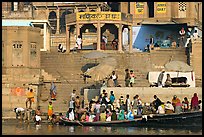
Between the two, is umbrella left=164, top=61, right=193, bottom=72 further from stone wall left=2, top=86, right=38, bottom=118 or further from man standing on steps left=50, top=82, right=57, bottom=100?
stone wall left=2, top=86, right=38, bottom=118

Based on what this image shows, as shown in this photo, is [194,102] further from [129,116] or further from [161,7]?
[161,7]

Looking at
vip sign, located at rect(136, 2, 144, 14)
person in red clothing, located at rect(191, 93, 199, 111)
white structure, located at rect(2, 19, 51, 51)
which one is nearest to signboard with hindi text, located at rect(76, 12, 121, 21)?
white structure, located at rect(2, 19, 51, 51)

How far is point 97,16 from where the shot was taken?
3903 cm

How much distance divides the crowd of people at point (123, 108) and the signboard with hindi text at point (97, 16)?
13371 mm

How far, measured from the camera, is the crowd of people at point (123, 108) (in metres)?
24.4

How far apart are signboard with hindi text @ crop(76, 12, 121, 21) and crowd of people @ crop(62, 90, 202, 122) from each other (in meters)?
13.4

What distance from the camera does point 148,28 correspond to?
152ft

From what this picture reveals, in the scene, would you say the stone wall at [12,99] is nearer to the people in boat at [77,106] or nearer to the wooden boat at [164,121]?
the people in boat at [77,106]

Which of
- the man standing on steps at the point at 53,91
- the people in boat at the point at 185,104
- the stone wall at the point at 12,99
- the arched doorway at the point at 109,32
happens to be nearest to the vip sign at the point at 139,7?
the arched doorway at the point at 109,32

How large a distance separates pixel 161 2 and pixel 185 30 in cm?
287

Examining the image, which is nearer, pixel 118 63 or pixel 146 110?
pixel 146 110

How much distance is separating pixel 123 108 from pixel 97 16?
14.5 metres

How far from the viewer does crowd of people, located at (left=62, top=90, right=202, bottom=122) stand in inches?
960

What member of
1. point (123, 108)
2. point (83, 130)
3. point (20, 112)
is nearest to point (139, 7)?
point (20, 112)
